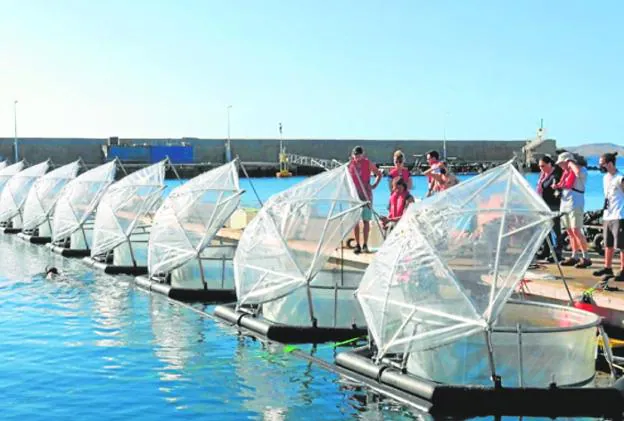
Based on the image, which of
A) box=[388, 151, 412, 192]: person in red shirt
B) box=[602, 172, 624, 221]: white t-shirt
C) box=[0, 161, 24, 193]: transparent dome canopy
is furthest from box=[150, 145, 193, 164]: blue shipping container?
box=[602, 172, 624, 221]: white t-shirt

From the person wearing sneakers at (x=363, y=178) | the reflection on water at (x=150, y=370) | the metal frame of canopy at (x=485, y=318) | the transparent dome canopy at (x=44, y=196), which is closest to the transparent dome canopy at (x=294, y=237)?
the reflection on water at (x=150, y=370)

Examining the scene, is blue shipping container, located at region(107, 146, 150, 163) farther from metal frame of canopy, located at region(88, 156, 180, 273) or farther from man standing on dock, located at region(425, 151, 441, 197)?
man standing on dock, located at region(425, 151, 441, 197)

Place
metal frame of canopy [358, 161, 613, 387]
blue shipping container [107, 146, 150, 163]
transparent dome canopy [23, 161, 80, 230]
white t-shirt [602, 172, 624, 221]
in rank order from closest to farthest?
metal frame of canopy [358, 161, 613, 387]
white t-shirt [602, 172, 624, 221]
transparent dome canopy [23, 161, 80, 230]
blue shipping container [107, 146, 150, 163]

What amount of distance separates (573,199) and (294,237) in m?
5.20

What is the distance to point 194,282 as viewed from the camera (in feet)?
66.7

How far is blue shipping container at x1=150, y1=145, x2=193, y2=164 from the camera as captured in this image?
109894 mm

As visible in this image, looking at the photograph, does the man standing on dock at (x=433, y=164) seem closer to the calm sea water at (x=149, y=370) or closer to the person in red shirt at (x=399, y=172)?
the person in red shirt at (x=399, y=172)

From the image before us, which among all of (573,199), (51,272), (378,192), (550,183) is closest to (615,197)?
(573,199)

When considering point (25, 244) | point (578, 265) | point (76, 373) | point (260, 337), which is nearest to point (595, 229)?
point (578, 265)

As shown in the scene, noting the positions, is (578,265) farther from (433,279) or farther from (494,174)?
(433,279)

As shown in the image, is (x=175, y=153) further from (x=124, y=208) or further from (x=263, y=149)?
(x=124, y=208)

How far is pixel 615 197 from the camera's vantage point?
49.8 ft

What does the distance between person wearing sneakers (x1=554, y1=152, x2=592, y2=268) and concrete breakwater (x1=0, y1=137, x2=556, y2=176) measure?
297 feet

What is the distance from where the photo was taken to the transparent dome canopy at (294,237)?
15.5 meters
